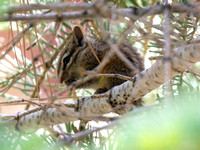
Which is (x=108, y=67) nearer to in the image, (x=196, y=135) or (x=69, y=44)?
(x=69, y=44)

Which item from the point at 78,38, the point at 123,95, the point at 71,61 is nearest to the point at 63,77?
the point at 71,61

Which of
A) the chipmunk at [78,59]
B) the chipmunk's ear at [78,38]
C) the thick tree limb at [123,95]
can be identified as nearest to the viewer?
the thick tree limb at [123,95]

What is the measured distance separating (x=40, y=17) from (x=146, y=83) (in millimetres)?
555

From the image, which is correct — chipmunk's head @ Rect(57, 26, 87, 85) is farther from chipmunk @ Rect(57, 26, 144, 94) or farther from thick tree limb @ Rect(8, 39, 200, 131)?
thick tree limb @ Rect(8, 39, 200, 131)

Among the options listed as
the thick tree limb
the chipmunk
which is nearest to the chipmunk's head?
the chipmunk

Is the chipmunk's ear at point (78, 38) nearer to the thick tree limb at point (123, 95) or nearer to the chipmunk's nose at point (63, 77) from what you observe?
the chipmunk's nose at point (63, 77)

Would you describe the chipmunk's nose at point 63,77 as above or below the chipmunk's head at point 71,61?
below

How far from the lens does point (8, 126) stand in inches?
55.9

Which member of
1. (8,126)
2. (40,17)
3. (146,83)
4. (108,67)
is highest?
(40,17)

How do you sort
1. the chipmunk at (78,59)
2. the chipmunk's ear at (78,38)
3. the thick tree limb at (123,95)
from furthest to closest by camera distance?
1. the chipmunk's ear at (78,38)
2. the chipmunk at (78,59)
3. the thick tree limb at (123,95)

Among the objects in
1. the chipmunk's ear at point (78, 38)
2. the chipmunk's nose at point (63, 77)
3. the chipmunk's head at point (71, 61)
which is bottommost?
the chipmunk's nose at point (63, 77)

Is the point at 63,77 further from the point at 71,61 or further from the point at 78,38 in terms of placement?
the point at 78,38

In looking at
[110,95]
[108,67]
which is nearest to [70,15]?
[110,95]

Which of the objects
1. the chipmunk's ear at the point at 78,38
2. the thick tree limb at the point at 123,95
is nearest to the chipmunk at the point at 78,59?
the chipmunk's ear at the point at 78,38
